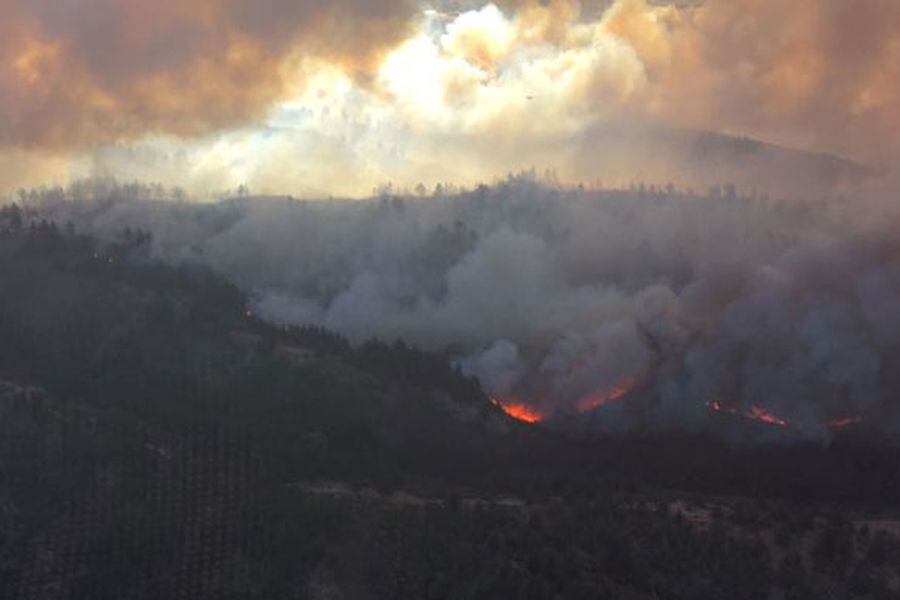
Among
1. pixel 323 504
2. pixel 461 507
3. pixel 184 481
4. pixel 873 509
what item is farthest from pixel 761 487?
pixel 184 481

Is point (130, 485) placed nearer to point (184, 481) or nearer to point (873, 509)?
point (184, 481)

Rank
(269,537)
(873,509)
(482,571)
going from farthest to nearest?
1. (873,509)
2. (269,537)
3. (482,571)

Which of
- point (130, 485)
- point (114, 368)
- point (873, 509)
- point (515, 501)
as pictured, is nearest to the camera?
point (130, 485)

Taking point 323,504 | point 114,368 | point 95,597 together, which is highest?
point 114,368

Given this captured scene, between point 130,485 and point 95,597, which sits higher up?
point 130,485

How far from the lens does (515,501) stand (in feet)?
331

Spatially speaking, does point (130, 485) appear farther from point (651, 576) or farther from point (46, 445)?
point (651, 576)

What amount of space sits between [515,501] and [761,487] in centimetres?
2554

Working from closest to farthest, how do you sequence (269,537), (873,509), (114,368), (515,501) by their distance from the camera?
(269,537) < (515,501) < (873,509) < (114,368)

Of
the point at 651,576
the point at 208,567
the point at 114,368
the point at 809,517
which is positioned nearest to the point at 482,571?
the point at 651,576

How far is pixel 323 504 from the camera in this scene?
94188 mm

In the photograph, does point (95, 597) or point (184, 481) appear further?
point (184, 481)

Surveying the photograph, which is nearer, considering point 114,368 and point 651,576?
point 651,576

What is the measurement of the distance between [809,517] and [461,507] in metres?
26.7
